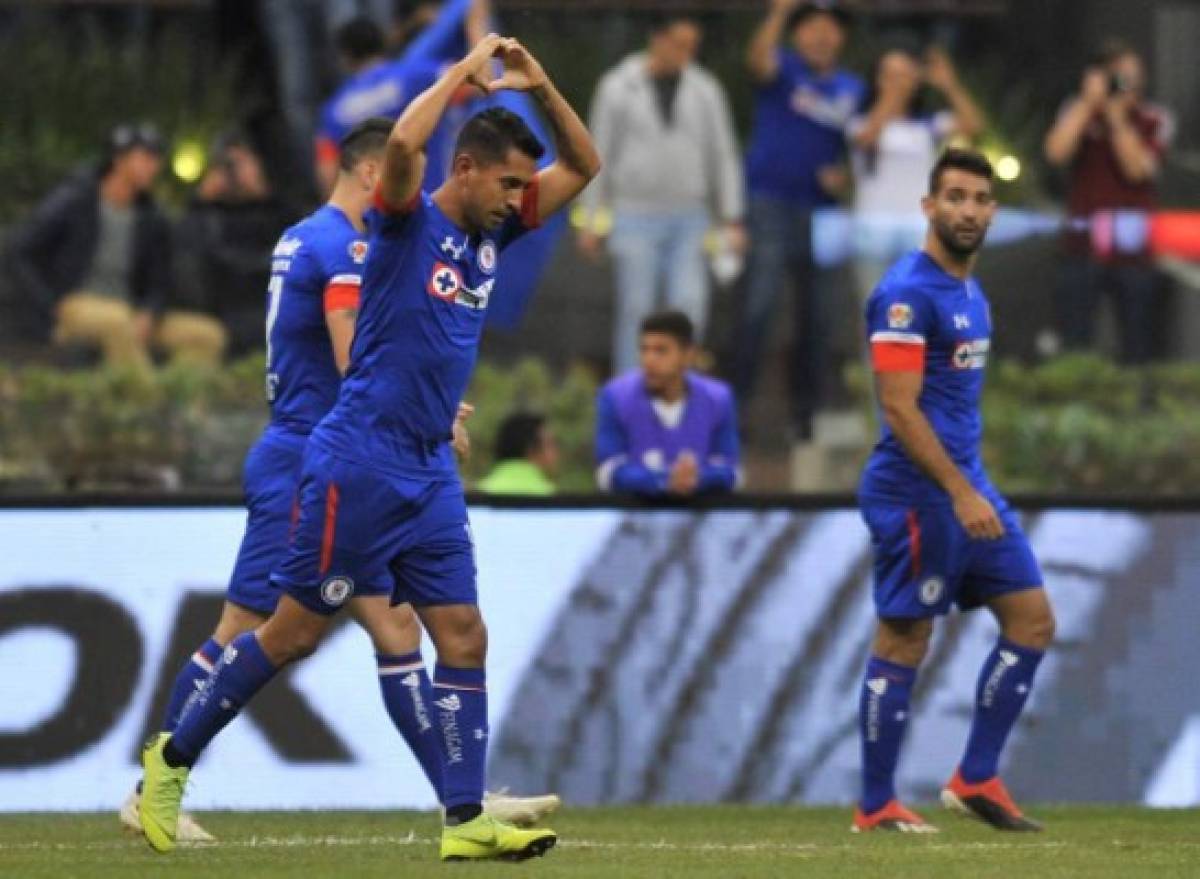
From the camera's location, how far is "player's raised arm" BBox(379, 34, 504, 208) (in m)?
9.91

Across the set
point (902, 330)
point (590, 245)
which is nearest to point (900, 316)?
point (902, 330)

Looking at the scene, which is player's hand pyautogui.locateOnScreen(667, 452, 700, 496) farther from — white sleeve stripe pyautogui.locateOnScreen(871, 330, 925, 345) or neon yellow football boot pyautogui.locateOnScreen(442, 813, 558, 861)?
neon yellow football boot pyautogui.locateOnScreen(442, 813, 558, 861)

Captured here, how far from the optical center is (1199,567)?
14.6m

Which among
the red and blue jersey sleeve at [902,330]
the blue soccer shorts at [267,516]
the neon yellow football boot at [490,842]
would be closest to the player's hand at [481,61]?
the blue soccer shorts at [267,516]

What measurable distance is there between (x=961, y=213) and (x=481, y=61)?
2.96 metres

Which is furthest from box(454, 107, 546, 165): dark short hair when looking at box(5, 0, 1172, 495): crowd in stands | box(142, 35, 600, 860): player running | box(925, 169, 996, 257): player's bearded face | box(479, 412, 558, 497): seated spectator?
box(479, 412, 558, 497): seated spectator

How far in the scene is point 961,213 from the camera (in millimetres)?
12352

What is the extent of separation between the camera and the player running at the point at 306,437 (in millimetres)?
11523

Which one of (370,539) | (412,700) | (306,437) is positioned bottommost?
(412,700)

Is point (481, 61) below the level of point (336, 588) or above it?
above

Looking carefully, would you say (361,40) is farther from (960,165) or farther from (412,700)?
(412,700)

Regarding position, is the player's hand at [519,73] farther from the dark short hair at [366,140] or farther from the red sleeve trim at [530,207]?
the dark short hair at [366,140]

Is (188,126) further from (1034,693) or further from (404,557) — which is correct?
(404,557)

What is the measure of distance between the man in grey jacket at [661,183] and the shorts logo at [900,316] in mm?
3876
